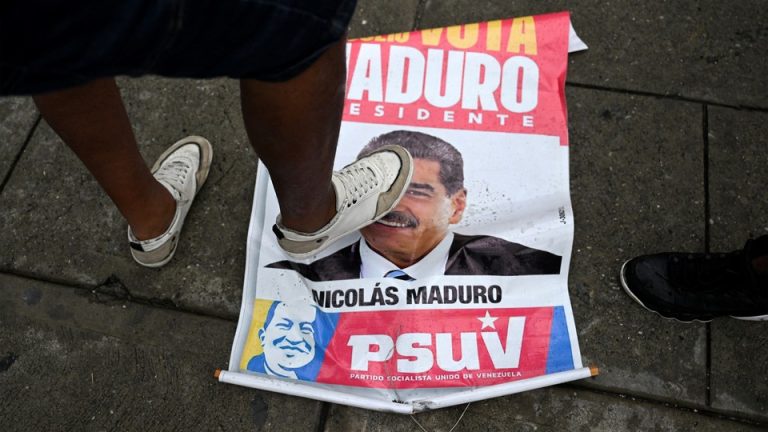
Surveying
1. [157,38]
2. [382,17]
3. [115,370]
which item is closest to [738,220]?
[382,17]

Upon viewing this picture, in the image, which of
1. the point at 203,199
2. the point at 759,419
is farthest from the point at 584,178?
the point at 203,199

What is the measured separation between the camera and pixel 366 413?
0.99 metres

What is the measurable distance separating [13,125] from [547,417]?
1324 millimetres

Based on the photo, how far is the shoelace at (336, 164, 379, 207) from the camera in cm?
99

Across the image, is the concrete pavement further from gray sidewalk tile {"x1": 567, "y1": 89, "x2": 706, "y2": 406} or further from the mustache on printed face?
the mustache on printed face

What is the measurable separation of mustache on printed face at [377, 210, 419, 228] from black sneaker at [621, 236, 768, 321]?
428mm

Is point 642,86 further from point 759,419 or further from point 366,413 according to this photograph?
point 366,413

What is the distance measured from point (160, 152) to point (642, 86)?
1.12 meters

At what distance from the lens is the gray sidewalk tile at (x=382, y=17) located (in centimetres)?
133

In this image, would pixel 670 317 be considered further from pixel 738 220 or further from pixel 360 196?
pixel 360 196

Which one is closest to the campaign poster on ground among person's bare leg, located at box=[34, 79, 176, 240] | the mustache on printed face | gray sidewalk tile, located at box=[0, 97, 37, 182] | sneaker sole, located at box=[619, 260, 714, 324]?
the mustache on printed face

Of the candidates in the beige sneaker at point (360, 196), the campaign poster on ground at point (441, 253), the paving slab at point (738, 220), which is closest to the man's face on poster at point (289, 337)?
the campaign poster on ground at point (441, 253)

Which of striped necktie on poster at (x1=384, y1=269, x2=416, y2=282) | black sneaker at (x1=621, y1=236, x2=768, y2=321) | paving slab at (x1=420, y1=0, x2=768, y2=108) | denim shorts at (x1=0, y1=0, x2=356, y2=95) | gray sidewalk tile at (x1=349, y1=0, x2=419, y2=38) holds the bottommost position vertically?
striped necktie on poster at (x1=384, y1=269, x2=416, y2=282)

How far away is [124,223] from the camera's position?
1152 mm
